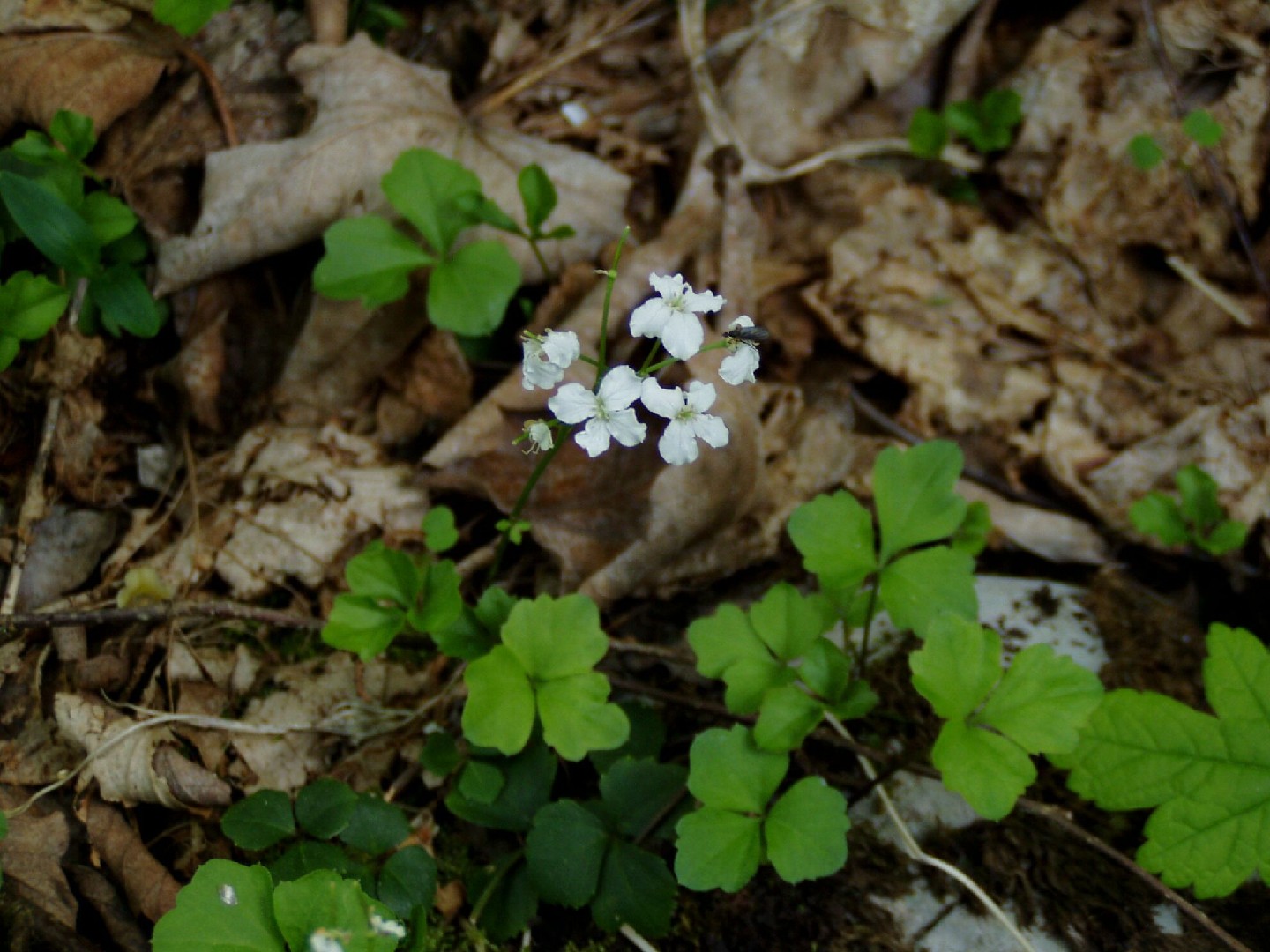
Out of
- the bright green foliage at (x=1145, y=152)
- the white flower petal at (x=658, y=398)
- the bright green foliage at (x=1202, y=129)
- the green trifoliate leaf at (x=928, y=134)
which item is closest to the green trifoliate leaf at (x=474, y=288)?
the white flower petal at (x=658, y=398)

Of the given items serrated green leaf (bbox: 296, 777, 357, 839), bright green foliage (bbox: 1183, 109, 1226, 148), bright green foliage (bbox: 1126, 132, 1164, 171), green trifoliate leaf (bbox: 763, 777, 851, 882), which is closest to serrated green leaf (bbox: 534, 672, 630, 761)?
green trifoliate leaf (bbox: 763, 777, 851, 882)

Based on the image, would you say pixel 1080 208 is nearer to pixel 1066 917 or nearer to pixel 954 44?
pixel 954 44

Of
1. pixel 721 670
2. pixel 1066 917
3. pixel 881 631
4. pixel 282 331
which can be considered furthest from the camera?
pixel 282 331

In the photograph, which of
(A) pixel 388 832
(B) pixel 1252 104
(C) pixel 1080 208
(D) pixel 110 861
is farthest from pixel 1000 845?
(B) pixel 1252 104

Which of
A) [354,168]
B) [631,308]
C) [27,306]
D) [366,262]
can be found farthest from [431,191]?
[27,306]

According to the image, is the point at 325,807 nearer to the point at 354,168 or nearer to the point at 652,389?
the point at 652,389

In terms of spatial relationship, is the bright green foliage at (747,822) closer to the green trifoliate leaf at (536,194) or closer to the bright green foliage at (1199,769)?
the bright green foliage at (1199,769)
